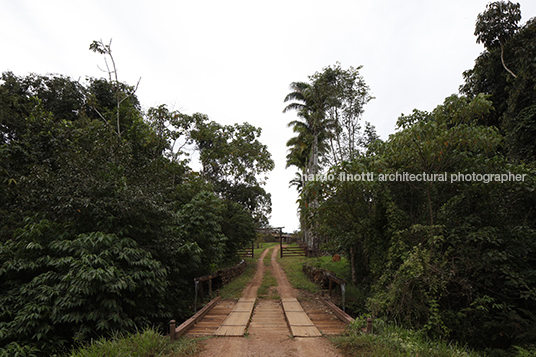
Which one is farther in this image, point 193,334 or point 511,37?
point 511,37

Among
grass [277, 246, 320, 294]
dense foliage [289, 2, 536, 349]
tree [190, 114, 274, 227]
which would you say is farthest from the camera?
tree [190, 114, 274, 227]

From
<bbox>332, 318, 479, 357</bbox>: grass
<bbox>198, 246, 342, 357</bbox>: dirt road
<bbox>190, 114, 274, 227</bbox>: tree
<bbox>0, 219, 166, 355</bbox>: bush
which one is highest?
<bbox>190, 114, 274, 227</bbox>: tree

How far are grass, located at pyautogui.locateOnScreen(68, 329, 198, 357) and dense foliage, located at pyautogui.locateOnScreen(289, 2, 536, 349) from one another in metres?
3.91

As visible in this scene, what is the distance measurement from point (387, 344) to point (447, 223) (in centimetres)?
413

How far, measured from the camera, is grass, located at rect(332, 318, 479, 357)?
4.11m

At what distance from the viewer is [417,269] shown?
5523 mm

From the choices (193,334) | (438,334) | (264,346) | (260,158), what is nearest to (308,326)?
(264,346)

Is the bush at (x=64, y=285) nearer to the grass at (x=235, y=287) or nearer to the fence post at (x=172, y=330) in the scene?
the fence post at (x=172, y=330)

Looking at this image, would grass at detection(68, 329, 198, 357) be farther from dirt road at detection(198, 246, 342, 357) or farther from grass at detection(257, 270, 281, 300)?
grass at detection(257, 270, 281, 300)

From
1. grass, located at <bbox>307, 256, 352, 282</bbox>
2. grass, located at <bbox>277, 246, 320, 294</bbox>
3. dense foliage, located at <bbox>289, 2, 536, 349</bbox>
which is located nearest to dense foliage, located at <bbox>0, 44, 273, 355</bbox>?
grass, located at <bbox>277, 246, 320, 294</bbox>

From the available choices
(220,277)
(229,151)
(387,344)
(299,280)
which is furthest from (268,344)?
(229,151)

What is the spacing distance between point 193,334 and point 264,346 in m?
1.53

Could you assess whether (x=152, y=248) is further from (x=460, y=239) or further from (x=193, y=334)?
(x=460, y=239)

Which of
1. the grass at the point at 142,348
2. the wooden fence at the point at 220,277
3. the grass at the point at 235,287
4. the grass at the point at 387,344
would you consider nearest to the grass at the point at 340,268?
the grass at the point at 235,287
